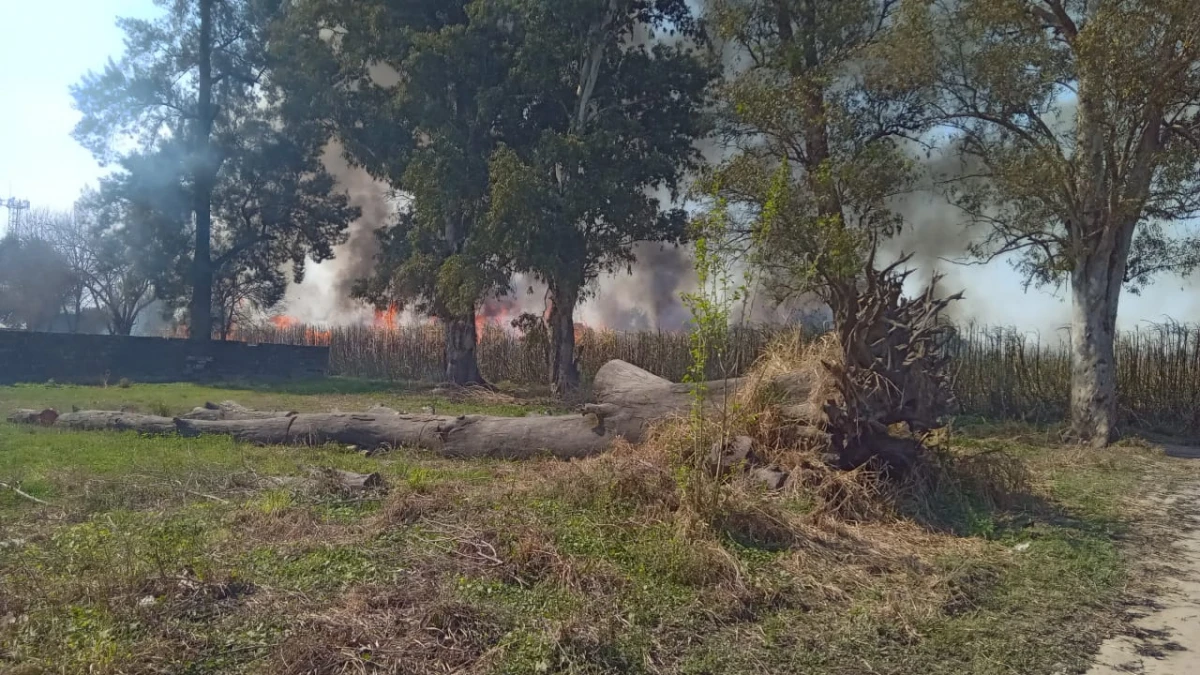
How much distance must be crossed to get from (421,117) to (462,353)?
6.10 m

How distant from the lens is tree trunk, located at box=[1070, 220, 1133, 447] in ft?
41.8

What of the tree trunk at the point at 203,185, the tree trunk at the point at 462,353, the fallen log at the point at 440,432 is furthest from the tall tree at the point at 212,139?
the fallen log at the point at 440,432

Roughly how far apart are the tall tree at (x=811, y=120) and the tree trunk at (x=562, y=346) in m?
5.72

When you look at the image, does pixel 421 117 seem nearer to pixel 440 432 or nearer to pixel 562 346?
pixel 562 346

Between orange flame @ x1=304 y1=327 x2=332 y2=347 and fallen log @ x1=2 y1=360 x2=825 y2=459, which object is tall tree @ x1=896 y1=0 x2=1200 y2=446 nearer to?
fallen log @ x1=2 y1=360 x2=825 y2=459

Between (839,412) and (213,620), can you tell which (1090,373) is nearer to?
(839,412)

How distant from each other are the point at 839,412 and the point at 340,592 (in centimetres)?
428

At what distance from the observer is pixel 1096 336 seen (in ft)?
42.4

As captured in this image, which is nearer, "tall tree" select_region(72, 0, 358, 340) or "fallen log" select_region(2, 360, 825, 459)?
"fallen log" select_region(2, 360, 825, 459)

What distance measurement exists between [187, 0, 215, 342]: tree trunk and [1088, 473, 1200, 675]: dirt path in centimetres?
2663

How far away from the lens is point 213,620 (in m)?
3.73

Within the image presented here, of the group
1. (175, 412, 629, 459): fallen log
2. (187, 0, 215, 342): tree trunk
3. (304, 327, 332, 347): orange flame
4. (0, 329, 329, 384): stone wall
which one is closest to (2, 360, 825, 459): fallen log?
(175, 412, 629, 459): fallen log

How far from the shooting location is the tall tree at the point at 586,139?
1714cm

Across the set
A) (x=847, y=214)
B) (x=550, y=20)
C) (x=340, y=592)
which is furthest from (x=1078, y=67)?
(x=340, y=592)
